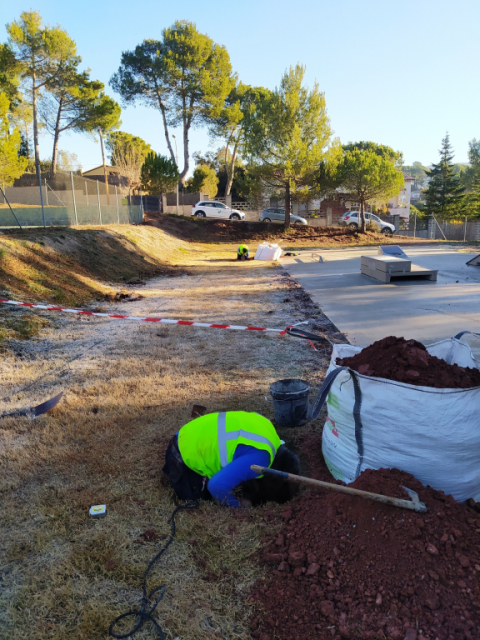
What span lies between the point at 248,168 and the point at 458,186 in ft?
82.8

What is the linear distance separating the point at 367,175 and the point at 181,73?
17.0 metres

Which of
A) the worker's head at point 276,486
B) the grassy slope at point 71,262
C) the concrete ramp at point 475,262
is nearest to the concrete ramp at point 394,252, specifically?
the concrete ramp at point 475,262

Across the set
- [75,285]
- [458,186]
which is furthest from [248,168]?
[458,186]

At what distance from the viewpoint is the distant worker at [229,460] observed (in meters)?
2.71

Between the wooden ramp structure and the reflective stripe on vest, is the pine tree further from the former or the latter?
the reflective stripe on vest

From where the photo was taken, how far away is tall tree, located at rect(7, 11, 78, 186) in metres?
28.4

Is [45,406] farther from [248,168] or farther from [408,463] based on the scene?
[248,168]

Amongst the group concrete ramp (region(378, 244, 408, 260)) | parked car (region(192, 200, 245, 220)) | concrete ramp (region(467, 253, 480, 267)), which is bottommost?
concrete ramp (region(467, 253, 480, 267))

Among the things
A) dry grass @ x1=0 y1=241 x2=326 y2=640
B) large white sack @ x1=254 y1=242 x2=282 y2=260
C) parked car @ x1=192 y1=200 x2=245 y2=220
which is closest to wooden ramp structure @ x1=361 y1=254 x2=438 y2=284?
dry grass @ x1=0 y1=241 x2=326 y2=640

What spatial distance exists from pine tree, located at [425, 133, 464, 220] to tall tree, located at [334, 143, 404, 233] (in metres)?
15.5

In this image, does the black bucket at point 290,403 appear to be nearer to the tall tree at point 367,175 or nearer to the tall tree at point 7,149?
the tall tree at point 7,149

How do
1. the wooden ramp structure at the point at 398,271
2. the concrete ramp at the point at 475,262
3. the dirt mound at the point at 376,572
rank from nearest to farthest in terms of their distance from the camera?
the dirt mound at the point at 376,572 → the wooden ramp structure at the point at 398,271 → the concrete ramp at the point at 475,262

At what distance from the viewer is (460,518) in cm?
220

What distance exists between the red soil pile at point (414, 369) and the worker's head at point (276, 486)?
75cm
